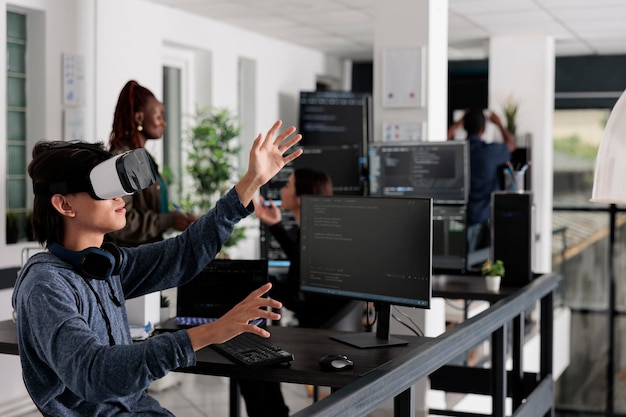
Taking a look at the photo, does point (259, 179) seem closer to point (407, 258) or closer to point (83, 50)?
point (407, 258)

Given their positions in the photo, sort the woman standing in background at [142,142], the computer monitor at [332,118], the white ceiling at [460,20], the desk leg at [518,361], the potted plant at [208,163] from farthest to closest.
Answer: the computer monitor at [332,118] < the potted plant at [208,163] < the white ceiling at [460,20] < the woman standing in background at [142,142] < the desk leg at [518,361]

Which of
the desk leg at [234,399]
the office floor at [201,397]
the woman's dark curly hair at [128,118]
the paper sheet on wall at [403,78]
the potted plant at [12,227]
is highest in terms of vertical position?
the paper sheet on wall at [403,78]

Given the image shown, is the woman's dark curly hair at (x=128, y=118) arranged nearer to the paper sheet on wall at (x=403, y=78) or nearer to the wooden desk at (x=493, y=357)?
the wooden desk at (x=493, y=357)

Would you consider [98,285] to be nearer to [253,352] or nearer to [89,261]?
[89,261]

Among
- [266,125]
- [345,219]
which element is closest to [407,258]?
[345,219]

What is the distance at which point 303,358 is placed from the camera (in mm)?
2471

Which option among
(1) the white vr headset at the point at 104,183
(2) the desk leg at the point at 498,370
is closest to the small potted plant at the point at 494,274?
(2) the desk leg at the point at 498,370

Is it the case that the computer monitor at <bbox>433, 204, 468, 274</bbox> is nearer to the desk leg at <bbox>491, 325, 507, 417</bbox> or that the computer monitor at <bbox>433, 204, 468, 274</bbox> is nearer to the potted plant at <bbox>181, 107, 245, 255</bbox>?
the desk leg at <bbox>491, 325, 507, 417</bbox>

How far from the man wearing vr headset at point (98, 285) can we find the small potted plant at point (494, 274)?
1.69 metres

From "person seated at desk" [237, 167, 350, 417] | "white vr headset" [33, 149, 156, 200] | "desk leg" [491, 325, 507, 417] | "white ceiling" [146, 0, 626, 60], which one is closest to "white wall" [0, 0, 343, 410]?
"white ceiling" [146, 0, 626, 60]

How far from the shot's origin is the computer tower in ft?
12.6

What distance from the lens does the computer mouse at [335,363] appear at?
7.58 feet

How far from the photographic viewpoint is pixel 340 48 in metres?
9.35

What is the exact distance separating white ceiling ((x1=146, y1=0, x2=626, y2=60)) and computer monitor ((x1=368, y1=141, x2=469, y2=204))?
255 centimetres
